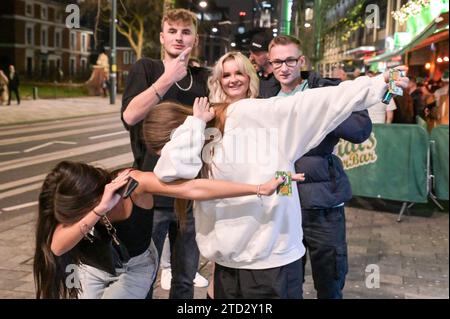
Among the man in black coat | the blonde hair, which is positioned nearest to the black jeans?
the blonde hair

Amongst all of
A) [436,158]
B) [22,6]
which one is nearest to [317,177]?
[22,6]

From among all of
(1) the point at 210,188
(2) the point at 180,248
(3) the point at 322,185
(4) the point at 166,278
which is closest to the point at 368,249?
(4) the point at 166,278

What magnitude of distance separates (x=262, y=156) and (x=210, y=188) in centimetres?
20

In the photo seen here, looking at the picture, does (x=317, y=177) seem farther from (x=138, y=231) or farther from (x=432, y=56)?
(x=432, y=56)

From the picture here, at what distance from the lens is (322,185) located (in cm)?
235

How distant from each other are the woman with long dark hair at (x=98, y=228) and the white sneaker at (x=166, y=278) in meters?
1.07

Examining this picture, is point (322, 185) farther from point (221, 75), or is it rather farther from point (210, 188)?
point (210, 188)

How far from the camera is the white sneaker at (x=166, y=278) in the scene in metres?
3.06

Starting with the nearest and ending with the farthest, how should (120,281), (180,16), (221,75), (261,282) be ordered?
1. (261,282)
2. (120,281)
3. (221,75)
4. (180,16)

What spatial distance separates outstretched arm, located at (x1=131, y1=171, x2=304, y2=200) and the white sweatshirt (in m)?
0.04

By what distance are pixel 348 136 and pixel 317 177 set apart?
275 millimetres

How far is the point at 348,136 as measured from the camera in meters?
2.12
